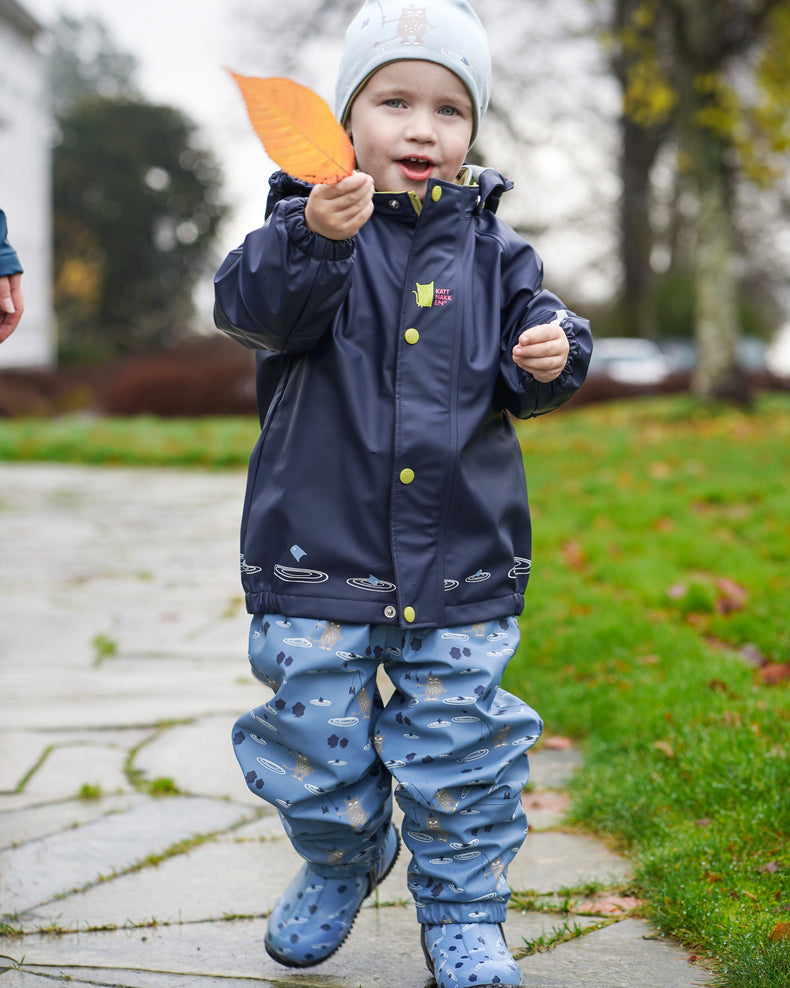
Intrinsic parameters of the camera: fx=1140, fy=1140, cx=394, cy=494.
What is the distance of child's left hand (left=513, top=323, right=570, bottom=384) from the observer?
1.81 metres

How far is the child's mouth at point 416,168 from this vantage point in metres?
1.90

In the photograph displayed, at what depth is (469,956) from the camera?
1837 millimetres

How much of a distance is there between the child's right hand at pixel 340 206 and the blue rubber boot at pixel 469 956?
114 centimetres

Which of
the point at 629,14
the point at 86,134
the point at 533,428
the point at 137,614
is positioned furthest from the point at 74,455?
the point at 86,134

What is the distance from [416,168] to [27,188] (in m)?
25.8

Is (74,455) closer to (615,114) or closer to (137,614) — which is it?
(137,614)

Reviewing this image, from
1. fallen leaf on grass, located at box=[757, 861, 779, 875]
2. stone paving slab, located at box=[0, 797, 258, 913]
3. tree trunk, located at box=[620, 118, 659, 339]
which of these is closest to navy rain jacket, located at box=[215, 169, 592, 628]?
fallen leaf on grass, located at box=[757, 861, 779, 875]

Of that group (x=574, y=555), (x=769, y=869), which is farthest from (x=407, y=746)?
(x=574, y=555)

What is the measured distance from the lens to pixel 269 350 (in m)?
1.92

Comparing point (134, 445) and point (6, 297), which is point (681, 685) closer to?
point (6, 297)

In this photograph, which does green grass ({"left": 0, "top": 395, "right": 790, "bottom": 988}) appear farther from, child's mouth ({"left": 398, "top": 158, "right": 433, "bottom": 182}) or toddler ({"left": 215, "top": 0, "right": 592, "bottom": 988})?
child's mouth ({"left": 398, "top": 158, "right": 433, "bottom": 182})

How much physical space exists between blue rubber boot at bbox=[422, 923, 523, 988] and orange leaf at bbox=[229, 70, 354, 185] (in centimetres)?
122

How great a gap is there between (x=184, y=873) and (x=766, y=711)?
1.50 m

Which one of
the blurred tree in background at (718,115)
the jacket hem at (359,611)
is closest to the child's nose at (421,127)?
the jacket hem at (359,611)
